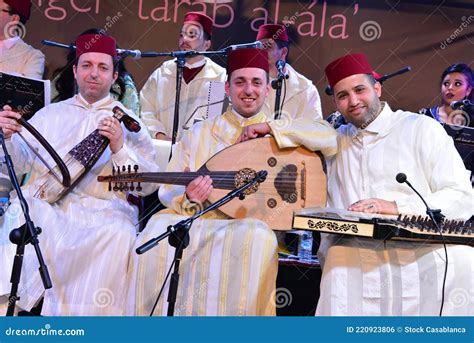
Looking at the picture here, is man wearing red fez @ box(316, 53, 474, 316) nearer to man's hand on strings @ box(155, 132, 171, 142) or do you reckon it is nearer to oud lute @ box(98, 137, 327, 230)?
oud lute @ box(98, 137, 327, 230)

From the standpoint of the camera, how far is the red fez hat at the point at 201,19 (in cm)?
600

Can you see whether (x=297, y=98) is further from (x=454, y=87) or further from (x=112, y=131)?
(x=112, y=131)


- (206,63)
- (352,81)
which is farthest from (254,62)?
(206,63)

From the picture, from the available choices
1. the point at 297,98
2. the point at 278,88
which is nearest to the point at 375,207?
the point at 278,88

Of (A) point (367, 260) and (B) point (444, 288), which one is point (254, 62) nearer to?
(A) point (367, 260)

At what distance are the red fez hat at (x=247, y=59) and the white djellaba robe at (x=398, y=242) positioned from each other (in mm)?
790

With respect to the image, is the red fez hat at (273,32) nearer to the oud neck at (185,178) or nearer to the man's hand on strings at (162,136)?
the man's hand on strings at (162,136)

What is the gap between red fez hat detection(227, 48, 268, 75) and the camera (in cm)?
496

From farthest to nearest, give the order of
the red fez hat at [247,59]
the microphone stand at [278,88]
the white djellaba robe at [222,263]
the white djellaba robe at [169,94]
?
1. the white djellaba robe at [169,94]
2. the microphone stand at [278,88]
3. the red fez hat at [247,59]
4. the white djellaba robe at [222,263]

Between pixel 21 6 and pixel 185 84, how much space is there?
1386 millimetres

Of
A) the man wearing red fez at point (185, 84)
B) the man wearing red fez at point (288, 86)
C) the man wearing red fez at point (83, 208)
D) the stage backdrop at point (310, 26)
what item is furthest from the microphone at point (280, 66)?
the man wearing red fez at point (83, 208)

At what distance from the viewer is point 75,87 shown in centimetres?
586

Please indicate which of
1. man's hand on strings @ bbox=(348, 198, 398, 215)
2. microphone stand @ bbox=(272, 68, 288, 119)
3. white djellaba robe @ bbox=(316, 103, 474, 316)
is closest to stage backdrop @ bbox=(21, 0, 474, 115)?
microphone stand @ bbox=(272, 68, 288, 119)

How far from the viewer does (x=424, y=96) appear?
654cm
